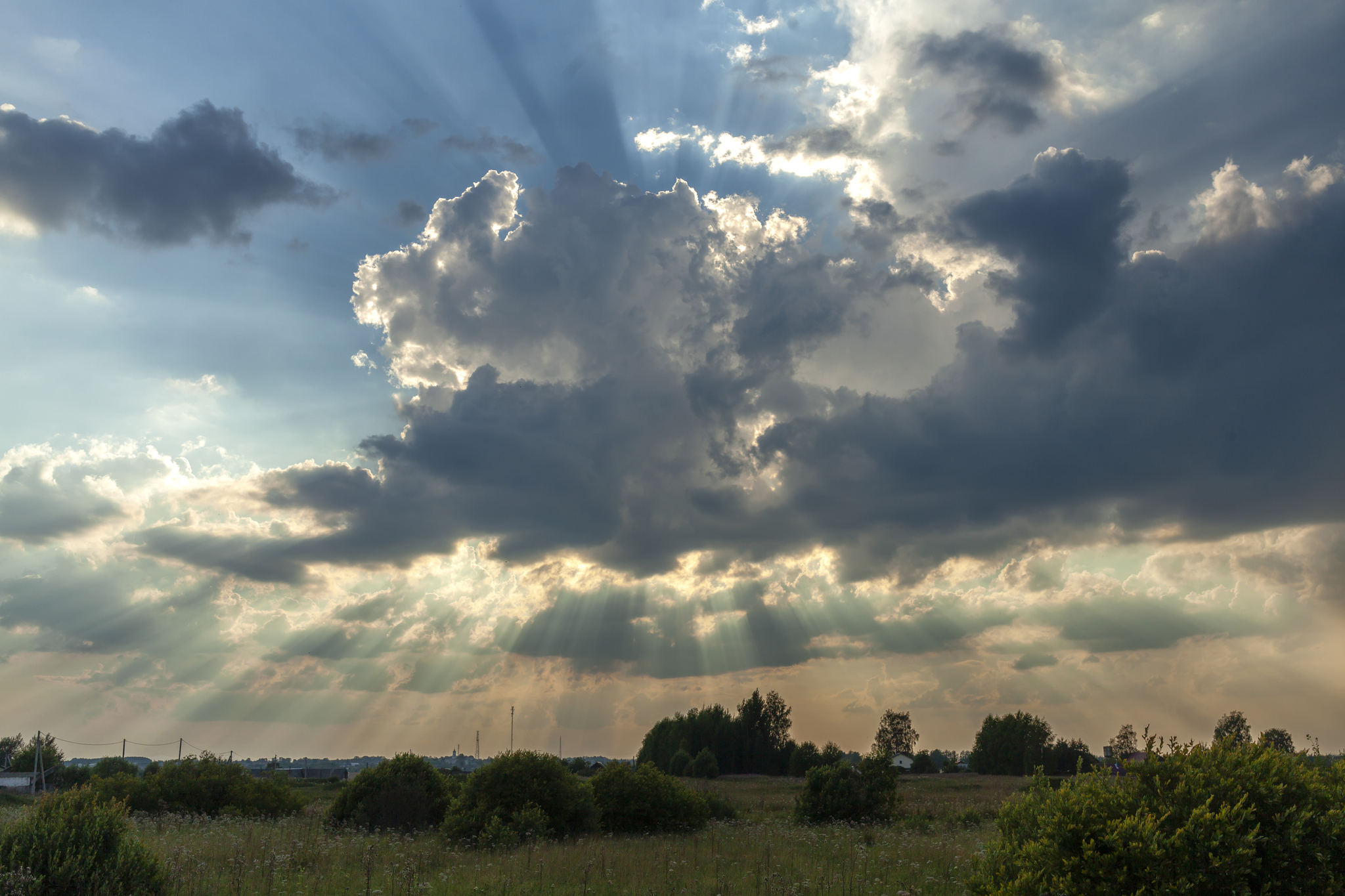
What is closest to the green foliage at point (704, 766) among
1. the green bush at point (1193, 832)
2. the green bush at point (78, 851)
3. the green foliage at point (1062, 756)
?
the green foliage at point (1062, 756)

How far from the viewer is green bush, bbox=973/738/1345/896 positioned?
29.5 feet

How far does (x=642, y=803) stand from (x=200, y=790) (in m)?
20.2

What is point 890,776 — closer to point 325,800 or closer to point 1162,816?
point 1162,816

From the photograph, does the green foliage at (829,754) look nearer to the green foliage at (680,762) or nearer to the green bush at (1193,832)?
the green foliage at (680,762)

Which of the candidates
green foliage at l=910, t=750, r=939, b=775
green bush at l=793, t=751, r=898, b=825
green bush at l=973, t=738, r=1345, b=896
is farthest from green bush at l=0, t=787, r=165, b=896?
green foliage at l=910, t=750, r=939, b=775

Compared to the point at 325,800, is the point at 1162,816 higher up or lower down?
higher up

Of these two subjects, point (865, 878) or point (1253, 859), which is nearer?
point (1253, 859)

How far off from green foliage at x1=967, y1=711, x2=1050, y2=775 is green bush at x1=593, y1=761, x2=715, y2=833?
11359 centimetres

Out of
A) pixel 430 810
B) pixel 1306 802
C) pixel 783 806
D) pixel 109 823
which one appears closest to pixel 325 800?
pixel 430 810

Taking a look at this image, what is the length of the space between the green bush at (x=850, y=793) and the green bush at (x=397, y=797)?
1649cm

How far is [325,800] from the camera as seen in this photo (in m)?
50.7

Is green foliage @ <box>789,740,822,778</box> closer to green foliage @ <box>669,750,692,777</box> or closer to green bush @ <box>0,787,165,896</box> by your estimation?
green foliage @ <box>669,750,692,777</box>

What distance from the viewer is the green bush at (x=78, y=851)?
38.3ft

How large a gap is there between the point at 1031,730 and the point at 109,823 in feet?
473
